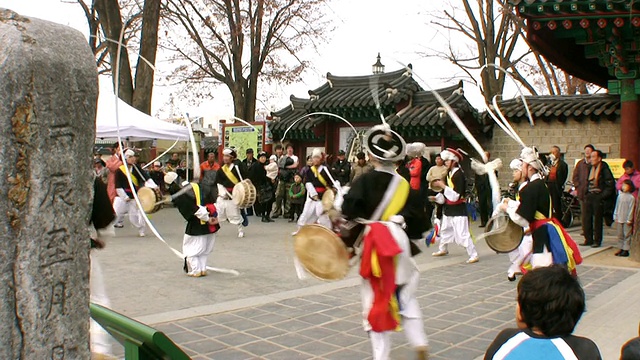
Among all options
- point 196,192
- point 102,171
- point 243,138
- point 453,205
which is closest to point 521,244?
point 453,205

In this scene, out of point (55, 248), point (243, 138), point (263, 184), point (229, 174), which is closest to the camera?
point (55, 248)

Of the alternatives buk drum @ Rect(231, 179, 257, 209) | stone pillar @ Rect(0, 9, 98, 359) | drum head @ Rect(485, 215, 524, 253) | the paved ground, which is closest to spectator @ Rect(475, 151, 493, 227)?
the paved ground

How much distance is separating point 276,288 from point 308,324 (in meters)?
1.64

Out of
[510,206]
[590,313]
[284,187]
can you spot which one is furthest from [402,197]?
[284,187]

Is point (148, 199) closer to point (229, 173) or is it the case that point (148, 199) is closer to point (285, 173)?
point (229, 173)

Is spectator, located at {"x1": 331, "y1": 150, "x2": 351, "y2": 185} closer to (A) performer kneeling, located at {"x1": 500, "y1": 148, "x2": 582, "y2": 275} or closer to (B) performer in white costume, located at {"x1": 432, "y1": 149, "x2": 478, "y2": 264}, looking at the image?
(B) performer in white costume, located at {"x1": 432, "y1": 149, "x2": 478, "y2": 264}

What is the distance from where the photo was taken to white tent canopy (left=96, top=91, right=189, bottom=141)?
12242mm

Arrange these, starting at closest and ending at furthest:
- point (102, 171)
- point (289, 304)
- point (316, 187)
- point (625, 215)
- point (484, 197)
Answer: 1. point (289, 304)
2. point (625, 215)
3. point (316, 187)
4. point (102, 171)
5. point (484, 197)

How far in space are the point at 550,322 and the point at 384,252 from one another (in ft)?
7.28

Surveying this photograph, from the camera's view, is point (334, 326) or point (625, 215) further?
point (625, 215)

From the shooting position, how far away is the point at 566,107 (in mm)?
14789

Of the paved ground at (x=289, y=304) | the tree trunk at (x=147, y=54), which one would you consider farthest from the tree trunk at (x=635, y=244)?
the tree trunk at (x=147, y=54)

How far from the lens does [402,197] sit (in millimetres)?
4684

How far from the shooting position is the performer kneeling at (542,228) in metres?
A: 5.98
